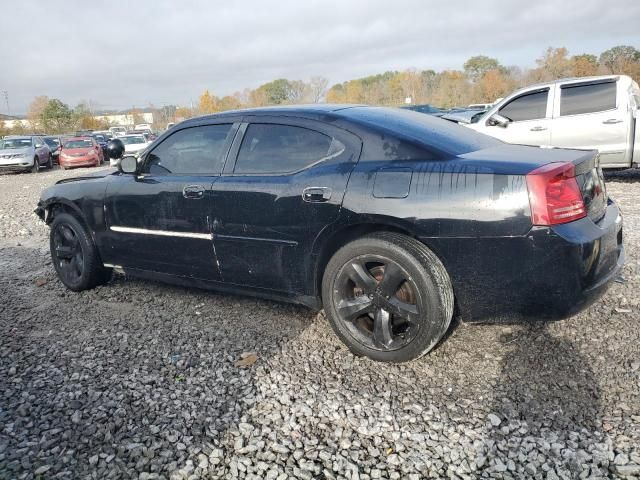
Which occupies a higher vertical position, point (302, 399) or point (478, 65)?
point (478, 65)

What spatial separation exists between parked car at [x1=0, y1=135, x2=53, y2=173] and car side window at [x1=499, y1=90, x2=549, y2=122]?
58.8 feet

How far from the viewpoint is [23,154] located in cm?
1942

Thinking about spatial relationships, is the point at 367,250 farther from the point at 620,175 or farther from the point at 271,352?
the point at 620,175

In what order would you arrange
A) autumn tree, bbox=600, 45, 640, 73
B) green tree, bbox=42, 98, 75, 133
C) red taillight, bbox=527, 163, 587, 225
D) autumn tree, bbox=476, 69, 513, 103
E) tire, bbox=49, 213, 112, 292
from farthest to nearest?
green tree, bbox=42, 98, 75, 133 < autumn tree, bbox=476, 69, 513, 103 < autumn tree, bbox=600, 45, 640, 73 < tire, bbox=49, 213, 112, 292 < red taillight, bbox=527, 163, 587, 225

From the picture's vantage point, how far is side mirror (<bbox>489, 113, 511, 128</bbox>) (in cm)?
874

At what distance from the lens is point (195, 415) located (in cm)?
263

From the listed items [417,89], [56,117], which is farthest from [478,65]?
[56,117]

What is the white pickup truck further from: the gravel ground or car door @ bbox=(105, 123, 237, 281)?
car door @ bbox=(105, 123, 237, 281)

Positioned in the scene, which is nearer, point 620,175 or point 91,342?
point 91,342

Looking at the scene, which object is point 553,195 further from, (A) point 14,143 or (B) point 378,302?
(A) point 14,143

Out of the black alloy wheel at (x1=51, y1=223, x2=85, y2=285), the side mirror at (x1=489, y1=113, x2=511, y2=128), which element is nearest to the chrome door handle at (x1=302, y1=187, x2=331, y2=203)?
the black alloy wheel at (x1=51, y1=223, x2=85, y2=285)

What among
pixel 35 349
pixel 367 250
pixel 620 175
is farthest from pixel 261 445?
pixel 620 175

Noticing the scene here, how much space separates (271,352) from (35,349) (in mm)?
1675

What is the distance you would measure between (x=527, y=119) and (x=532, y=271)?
7.26m
